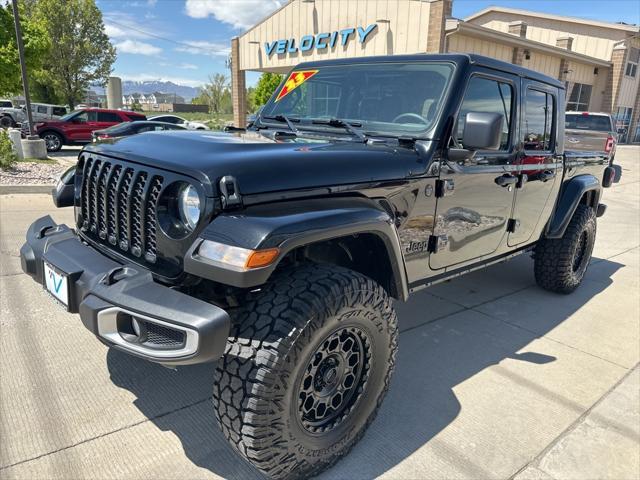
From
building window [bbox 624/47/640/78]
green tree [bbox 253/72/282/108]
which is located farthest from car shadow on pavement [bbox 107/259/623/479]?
building window [bbox 624/47/640/78]

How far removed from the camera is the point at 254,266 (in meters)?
1.76

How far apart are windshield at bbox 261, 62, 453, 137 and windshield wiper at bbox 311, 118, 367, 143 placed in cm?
4

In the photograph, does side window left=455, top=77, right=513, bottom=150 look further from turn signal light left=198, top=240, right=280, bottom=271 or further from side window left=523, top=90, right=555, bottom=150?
turn signal light left=198, top=240, right=280, bottom=271

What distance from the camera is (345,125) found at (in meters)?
2.95

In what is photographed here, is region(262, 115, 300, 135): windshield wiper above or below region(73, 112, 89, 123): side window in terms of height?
above

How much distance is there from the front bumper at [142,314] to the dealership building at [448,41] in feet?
45.3

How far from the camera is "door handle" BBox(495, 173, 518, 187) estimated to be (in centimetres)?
325

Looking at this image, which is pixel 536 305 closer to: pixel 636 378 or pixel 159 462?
pixel 636 378

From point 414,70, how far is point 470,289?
101 inches

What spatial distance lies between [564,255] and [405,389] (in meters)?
2.38

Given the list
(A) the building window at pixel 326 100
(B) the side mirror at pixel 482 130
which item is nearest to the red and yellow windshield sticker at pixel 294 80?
(A) the building window at pixel 326 100

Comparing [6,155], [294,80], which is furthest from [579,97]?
[294,80]

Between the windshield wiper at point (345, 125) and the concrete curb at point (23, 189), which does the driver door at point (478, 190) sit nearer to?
the windshield wiper at point (345, 125)

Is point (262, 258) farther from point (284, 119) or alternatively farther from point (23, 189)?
point (23, 189)
